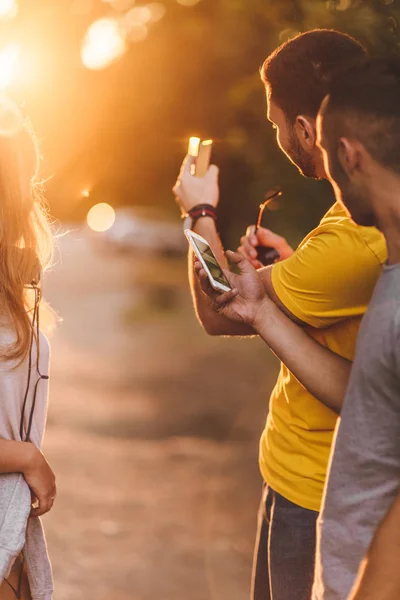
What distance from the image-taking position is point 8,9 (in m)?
4.71

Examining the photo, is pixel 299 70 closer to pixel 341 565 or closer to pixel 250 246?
pixel 250 246

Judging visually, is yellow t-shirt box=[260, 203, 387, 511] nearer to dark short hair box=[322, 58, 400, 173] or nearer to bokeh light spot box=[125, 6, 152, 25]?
dark short hair box=[322, 58, 400, 173]

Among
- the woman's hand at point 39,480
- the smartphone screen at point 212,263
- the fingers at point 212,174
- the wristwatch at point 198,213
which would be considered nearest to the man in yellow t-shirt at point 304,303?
the smartphone screen at point 212,263

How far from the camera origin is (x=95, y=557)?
5.69 meters

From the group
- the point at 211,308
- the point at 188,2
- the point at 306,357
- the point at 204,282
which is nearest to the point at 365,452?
the point at 306,357

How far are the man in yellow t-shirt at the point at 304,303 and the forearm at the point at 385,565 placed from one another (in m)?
0.73

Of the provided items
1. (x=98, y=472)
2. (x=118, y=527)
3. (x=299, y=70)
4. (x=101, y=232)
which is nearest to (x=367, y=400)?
(x=299, y=70)

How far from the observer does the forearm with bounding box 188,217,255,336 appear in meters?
2.65

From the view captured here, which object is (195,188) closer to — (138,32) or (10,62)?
(10,62)

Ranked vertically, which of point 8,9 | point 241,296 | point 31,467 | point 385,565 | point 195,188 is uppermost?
point 8,9

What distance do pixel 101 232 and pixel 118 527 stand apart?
1369 inches

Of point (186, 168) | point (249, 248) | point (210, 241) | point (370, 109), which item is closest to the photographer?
point (370, 109)

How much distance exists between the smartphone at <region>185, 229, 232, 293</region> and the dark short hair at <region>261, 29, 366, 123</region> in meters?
0.39

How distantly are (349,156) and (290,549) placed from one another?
113 centimetres
